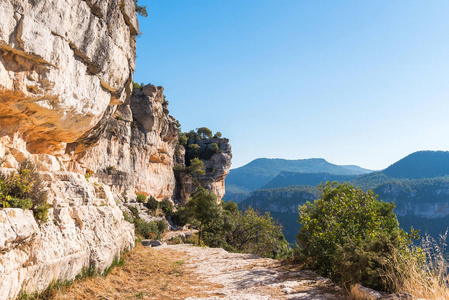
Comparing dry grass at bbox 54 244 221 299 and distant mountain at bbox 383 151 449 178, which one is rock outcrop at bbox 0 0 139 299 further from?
distant mountain at bbox 383 151 449 178

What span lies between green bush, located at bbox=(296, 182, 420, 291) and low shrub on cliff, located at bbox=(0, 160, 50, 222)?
24.1 feet

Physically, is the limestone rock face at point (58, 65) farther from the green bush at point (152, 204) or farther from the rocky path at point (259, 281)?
the green bush at point (152, 204)

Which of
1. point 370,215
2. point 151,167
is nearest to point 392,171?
point 151,167

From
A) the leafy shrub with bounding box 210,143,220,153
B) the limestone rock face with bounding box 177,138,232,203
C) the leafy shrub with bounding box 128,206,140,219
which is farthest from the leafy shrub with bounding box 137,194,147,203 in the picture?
the leafy shrub with bounding box 210,143,220,153

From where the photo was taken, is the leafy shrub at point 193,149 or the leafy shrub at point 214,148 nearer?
the leafy shrub at point 214,148

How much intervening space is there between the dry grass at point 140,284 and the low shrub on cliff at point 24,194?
6.24 feet

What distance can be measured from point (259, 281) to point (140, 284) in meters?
3.64

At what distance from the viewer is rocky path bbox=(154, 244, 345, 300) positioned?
6.78 meters

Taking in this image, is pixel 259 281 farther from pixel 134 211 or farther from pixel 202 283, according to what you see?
pixel 134 211

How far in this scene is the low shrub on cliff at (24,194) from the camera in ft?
18.5

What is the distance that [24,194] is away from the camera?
616 cm

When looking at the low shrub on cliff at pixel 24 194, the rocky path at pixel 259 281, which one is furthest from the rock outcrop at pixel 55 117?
the rocky path at pixel 259 281

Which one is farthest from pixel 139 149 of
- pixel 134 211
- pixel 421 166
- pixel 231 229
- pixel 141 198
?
pixel 421 166

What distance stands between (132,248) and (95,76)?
7.73 metres
